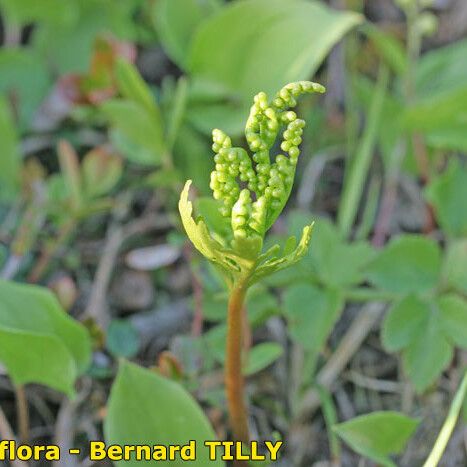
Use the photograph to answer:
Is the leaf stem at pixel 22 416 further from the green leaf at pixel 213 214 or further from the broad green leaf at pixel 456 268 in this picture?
the broad green leaf at pixel 456 268

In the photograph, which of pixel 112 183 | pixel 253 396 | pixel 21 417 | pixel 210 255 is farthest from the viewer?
pixel 112 183

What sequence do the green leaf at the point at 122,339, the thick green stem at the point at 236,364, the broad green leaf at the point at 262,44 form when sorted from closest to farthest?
the thick green stem at the point at 236,364, the green leaf at the point at 122,339, the broad green leaf at the point at 262,44

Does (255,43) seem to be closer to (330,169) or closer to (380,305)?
(330,169)

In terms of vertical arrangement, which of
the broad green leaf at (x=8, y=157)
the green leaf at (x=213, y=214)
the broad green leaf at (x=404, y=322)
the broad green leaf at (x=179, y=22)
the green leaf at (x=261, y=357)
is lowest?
the green leaf at (x=261, y=357)

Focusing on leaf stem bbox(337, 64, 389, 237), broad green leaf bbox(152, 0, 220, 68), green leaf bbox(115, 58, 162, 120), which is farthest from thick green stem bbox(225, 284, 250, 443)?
broad green leaf bbox(152, 0, 220, 68)

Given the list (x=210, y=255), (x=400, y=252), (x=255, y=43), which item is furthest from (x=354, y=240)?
(x=210, y=255)

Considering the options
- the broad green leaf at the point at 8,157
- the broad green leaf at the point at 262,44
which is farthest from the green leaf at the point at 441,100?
the broad green leaf at the point at 8,157

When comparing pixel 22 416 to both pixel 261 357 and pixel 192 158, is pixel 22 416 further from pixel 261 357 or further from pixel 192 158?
pixel 192 158
